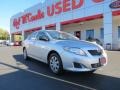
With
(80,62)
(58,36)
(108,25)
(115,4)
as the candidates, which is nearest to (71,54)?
(80,62)

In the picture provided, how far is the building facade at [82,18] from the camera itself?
2748cm

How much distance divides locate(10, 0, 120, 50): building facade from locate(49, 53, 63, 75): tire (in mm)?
18114

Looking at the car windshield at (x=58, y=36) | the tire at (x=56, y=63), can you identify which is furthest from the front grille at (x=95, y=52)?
the car windshield at (x=58, y=36)

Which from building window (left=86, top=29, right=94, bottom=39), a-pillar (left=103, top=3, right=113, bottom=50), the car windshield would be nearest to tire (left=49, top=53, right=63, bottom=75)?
the car windshield

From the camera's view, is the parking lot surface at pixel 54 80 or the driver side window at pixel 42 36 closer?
the parking lot surface at pixel 54 80

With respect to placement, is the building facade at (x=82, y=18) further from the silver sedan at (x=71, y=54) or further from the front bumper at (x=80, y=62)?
the front bumper at (x=80, y=62)

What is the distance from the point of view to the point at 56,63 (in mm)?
8570

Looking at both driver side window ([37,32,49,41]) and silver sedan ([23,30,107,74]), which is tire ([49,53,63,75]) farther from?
driver side window ([37,32,49,41])

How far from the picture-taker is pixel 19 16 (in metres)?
54.8

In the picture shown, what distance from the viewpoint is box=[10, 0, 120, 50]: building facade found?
27475 mm

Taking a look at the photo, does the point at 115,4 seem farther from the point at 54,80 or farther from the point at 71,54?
the point at 54,80

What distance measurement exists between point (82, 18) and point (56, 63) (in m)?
23.6

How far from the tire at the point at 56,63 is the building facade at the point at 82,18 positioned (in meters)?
18.1

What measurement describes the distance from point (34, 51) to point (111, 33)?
17.8 meters
